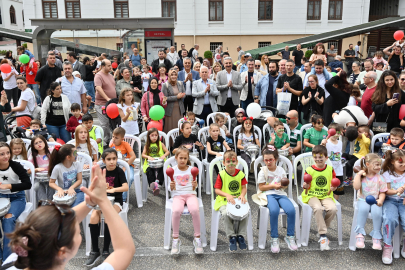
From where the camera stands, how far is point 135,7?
22.9 m

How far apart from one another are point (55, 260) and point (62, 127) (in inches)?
202

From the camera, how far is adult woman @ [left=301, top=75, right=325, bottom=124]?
20.5ft

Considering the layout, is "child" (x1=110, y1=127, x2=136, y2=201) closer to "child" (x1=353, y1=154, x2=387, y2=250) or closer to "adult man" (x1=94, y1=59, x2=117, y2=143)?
"adult man" (x1=94, y1=59, x2=117, y2=143)

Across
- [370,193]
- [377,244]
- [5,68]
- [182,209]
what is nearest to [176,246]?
[182,209]

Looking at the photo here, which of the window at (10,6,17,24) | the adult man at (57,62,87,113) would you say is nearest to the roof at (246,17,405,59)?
the adult man at (57,62,87,113)

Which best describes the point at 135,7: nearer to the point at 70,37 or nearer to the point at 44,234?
the point at 70,37

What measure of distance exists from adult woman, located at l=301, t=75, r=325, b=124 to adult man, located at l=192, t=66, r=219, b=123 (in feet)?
5.76

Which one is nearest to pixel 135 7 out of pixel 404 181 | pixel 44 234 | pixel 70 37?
pixel 70 37

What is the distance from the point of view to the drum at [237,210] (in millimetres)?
3670

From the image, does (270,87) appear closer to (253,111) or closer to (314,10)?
(253,111)

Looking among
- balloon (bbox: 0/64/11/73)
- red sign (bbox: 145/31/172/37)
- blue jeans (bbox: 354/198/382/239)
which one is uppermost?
red sign (bbox: 145/31/172/37)

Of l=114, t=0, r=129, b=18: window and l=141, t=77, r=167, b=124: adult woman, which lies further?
l=114, t=0, r=129, b=18: window

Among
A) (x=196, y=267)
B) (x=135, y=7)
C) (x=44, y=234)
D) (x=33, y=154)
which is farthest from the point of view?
(x=135, y=7)

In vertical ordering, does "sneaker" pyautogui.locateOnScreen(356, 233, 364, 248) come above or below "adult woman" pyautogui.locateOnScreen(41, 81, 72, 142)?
below
